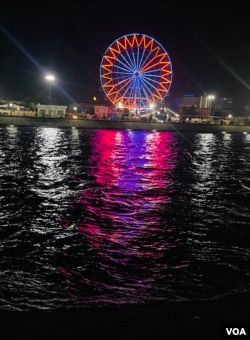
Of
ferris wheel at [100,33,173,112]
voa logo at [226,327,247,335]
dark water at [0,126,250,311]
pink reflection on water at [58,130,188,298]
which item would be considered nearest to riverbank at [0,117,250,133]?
ferris wheel at [100,33,173,112]

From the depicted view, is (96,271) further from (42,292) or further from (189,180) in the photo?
(189,180)

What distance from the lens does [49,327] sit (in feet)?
15.4

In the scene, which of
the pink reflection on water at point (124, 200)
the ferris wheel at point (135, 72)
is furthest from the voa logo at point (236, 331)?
the ferris wheel at point (135, 72)

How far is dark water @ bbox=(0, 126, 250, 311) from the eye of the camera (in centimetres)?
766

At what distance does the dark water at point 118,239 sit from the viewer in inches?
301

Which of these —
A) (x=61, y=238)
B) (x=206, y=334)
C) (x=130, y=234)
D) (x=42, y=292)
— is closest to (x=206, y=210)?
(x=130, y=234)

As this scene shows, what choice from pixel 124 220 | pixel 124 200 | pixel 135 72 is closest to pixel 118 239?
pixel 124 220

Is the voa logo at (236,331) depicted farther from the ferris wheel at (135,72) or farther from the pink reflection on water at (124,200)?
the ferris wheel at (135,72)

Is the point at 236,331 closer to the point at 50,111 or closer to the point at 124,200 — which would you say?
the point at 124,200

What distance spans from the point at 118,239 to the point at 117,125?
234ft

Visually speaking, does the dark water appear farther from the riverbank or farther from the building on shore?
the building on shore

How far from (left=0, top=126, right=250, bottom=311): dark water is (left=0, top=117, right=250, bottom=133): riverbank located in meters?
53.0

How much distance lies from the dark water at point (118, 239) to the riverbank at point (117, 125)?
5297 centimetres

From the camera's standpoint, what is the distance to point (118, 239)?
1095 cm
